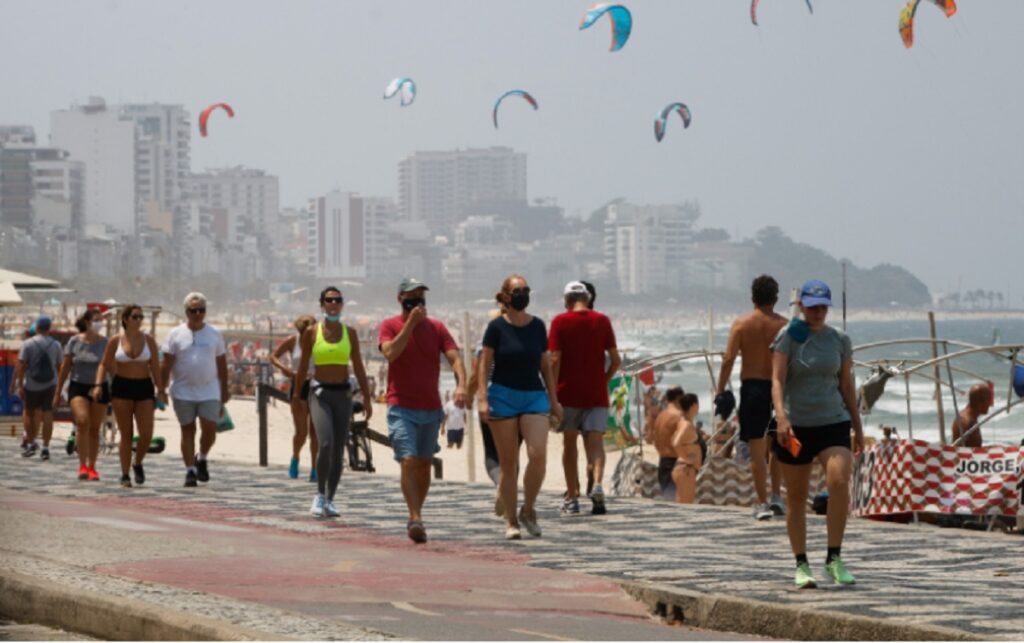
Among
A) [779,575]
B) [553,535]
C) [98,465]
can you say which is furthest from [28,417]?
[779,575]

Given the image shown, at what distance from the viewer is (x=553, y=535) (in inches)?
480

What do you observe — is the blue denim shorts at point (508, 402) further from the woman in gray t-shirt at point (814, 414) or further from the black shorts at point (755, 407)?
the woman in gray t-shirt at point (814, 414)

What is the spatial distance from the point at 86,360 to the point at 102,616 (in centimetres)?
965

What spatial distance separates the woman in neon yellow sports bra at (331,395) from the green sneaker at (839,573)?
482 centimetres

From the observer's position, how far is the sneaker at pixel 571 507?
13609 millimetres

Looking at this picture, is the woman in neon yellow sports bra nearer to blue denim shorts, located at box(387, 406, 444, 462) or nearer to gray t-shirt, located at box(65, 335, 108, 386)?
blue denim shorts, located at box(387, 406, 444, 462)

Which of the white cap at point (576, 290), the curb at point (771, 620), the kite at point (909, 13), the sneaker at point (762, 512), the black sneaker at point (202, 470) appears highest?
the kite at point (909, 13)

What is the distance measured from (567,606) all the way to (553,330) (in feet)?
16.7

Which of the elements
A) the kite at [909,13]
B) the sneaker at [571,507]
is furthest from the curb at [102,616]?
the kite at [909,13]

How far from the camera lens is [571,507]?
1364 cm

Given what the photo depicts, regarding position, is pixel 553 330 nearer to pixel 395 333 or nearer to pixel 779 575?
pixel 395 333

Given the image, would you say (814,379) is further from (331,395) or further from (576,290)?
(331,395)

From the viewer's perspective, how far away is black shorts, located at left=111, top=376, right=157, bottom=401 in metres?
15.9

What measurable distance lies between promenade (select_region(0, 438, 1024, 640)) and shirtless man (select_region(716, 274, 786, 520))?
353 mm
